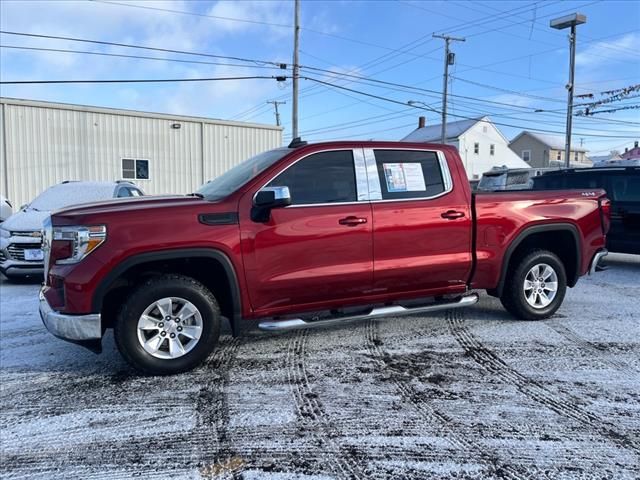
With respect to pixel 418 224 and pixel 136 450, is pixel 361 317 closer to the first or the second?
pixel 418 224

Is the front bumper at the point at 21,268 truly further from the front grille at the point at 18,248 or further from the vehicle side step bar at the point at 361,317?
the vehicle side step bar at the point at 361,317

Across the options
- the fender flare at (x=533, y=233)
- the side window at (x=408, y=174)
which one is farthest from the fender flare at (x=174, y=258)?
the fender flare at (x=533, y=233)

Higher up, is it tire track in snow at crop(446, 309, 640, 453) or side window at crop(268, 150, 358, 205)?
side window at crop(268, 150, 358, 205)

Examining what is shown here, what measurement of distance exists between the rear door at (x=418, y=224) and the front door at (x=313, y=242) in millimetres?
181

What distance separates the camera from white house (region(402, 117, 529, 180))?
48.3m

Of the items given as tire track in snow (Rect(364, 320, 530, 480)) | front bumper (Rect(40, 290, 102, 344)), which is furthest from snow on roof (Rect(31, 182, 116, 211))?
tire track in snow (Rect(364, 320, 530, 480))

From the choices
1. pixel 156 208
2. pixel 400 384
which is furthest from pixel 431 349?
pixel 156 208

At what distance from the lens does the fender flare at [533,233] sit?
5.41 m

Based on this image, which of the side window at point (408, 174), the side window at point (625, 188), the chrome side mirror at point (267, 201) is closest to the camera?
the chrome side mirror at point (267, 201)

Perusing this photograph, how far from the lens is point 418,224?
15.9 feet

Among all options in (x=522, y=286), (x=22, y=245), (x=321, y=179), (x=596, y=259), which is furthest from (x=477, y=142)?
(x=321, y=179)

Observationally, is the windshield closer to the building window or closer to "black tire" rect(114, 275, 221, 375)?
"black tire" rect(114, 275, 221, 375)

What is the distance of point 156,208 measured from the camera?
13.4 feet

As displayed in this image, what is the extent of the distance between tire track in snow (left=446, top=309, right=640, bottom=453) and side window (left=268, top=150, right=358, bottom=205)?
1818mm
